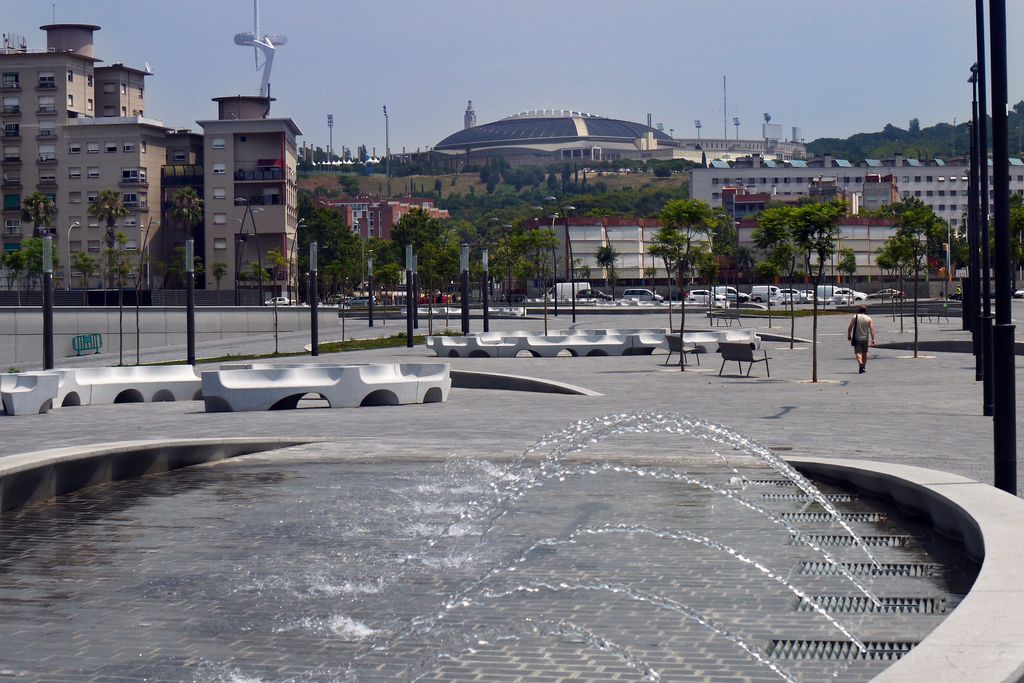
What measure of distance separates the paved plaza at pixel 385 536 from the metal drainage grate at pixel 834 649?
0.48 feet

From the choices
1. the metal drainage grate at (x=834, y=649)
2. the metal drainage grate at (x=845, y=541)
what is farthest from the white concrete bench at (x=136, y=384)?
the metal drainage grate at (x=834, y=649)

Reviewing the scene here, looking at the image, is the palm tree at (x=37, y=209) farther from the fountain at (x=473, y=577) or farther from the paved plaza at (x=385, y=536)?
the fountain at (x=473, y=577)

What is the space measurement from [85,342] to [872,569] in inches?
2026

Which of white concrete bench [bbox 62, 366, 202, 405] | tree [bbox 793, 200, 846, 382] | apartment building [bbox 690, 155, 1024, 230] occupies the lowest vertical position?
white concrete bench [bbox 62, 366, 202, 405]

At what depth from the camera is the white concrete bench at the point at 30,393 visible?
18109 mm

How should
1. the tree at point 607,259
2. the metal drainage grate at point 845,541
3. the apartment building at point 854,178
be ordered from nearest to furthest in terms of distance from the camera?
the metal drainage grate at point 845,541 < the tree at point 607,259 < the apartment building at point 854,178

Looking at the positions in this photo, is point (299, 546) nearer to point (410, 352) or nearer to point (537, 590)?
point (537, 590)

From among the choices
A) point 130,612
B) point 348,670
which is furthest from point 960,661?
point 130,612

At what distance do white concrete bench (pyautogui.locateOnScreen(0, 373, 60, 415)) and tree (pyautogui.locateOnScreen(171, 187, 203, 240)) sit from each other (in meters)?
75.1

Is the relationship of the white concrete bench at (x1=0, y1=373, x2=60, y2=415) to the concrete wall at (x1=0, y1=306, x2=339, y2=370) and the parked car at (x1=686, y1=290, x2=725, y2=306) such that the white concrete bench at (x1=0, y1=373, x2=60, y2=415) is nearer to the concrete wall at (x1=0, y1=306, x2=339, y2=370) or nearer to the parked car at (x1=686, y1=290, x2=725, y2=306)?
the concrete wall at (x1=0, y1=306, x2=339, y2=370)

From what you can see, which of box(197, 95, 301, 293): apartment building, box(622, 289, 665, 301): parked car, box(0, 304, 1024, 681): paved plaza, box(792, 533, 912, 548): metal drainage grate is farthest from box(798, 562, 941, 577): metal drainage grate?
box(622, 289, 665, 301): parked car

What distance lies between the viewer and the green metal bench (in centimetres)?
5409

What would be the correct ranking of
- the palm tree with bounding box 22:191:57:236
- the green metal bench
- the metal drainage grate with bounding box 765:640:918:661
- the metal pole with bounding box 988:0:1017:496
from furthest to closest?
1. the palm tree with bounding box 22:191:57:236
2. the green metal bench
3. the metal pole with bounding box 988:0:1017:496
4. the metal drainage grate with bounding box 765:640:918:661

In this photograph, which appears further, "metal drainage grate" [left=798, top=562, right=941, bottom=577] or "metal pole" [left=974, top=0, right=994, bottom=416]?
"metal pole" [left=974, top=0, right=994, bottom=416]
